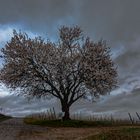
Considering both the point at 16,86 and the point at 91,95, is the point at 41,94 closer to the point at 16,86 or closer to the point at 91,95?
the point at 16,86

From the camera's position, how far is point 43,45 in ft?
201

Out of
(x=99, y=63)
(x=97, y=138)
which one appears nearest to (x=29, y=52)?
(x=99, y=63)

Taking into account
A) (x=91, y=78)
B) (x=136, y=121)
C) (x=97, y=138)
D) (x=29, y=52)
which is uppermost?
(x=29, y=52)

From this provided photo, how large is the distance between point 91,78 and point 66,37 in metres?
7.96

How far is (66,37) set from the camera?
62094mm

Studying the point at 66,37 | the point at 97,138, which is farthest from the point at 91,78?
the point at 97,138

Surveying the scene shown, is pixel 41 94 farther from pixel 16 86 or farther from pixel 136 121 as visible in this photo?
pixel 136 121

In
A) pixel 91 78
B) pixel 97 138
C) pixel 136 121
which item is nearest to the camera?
pixel 97 138

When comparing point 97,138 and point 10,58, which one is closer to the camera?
point 97,138

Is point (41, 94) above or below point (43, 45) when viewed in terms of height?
below

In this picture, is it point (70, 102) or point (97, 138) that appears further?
point (70, 102)

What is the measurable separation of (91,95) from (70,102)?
11.6 feet

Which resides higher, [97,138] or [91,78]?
[91,78]

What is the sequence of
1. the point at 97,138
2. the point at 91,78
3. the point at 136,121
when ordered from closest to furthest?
the point at 97,138 → the point at 91,78 → the point at 136,121
